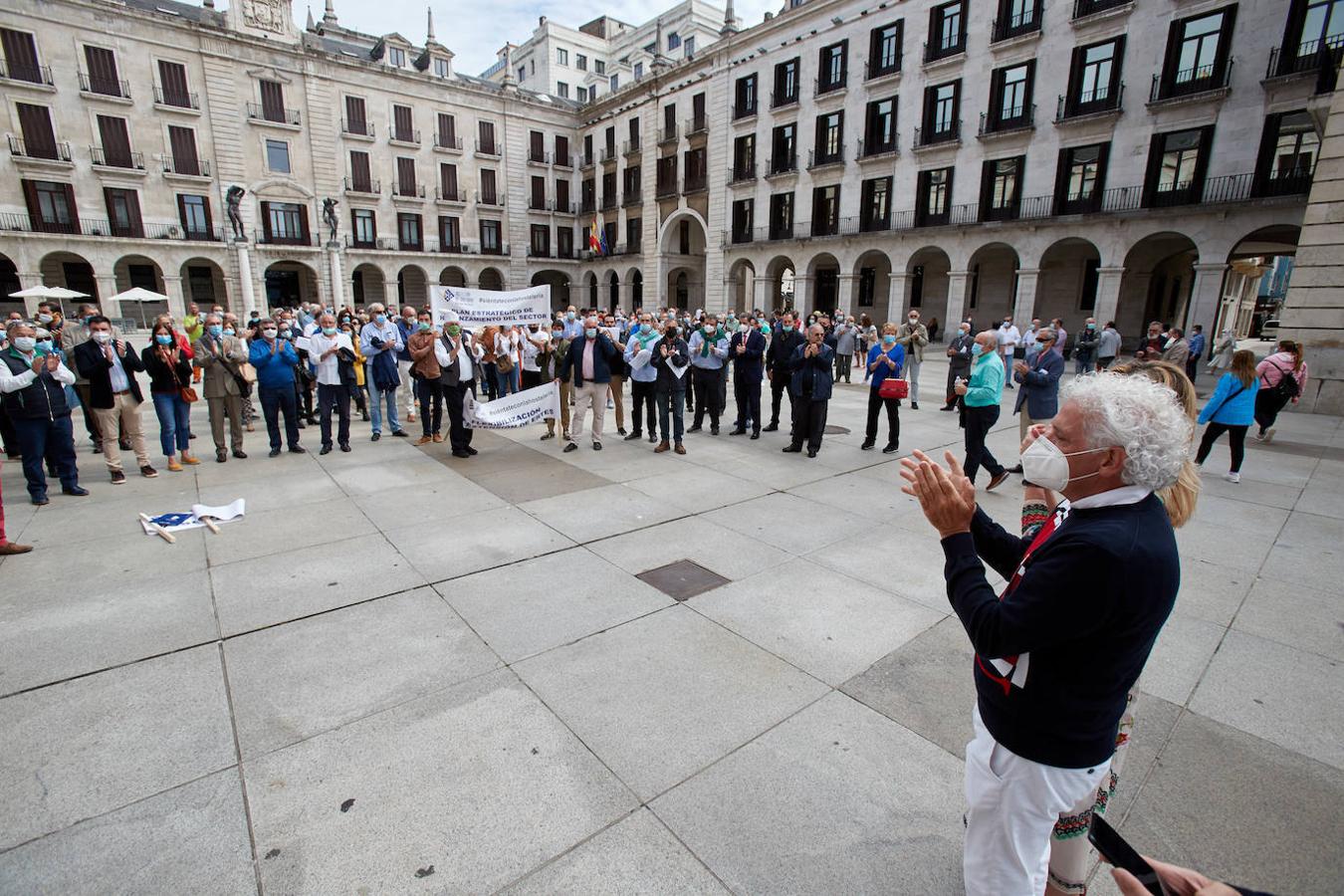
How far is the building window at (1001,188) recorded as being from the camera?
2620cm

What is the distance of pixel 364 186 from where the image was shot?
126 feet

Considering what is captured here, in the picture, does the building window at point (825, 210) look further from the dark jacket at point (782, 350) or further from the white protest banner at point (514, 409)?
the white protest banner at point (514, 409)

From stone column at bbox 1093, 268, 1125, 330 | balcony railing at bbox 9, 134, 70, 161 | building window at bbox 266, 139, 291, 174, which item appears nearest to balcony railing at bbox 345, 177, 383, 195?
building window at bbox 266, 139, 291, 174

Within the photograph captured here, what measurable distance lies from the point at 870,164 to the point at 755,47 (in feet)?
33.3

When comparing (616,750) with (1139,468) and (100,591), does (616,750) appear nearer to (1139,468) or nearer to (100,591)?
(1139,468)

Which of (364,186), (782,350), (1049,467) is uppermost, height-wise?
(364,186)

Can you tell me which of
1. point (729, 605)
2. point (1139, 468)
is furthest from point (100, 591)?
point (1139, 468)

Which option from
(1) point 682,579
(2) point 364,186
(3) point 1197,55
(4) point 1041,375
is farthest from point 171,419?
(2) point 364,186

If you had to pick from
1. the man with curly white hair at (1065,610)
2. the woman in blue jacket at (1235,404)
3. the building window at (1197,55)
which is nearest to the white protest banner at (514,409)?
the man with curly white hair at (1065,610)

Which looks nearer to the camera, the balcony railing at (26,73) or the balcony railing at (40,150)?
the balcony railing at (26,73)

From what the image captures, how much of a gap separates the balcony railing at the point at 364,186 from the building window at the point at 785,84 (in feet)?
78.2

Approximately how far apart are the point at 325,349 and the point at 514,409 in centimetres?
261

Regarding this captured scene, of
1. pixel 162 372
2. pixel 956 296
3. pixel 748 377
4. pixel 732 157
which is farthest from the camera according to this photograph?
pixel 732 157

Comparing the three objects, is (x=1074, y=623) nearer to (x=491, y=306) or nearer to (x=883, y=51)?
(x=491, y=306)
